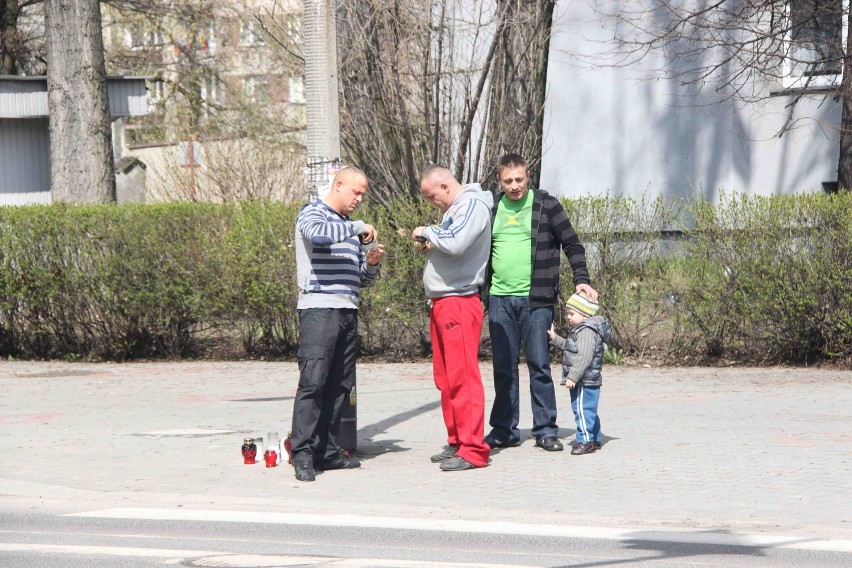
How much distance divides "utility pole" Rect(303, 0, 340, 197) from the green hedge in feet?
11.8

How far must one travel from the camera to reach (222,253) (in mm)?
12602

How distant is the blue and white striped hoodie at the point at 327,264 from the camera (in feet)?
23.8

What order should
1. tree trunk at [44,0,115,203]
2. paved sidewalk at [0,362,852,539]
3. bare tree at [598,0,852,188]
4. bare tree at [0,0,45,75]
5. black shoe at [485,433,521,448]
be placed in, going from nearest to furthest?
paved sidewalk at [0,362,852,539], black shoe at [485,433,521,448], bare tree at [598,0,852,188], tree trunk at [44,0,115,203], bare tree at [0,0,45,75]

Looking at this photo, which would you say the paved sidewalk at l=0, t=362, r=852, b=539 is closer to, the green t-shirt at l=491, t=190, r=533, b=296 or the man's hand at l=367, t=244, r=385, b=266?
the green t-shirt at l=491, t=190, r=533, b=296

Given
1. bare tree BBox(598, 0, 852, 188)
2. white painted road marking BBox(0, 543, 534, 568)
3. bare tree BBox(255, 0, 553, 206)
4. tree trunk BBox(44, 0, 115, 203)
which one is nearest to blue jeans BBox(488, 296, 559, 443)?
white painted road marking BBox(0, 543, 534, 568)

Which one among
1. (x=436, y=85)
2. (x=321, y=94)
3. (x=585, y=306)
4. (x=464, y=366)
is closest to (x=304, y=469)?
(x=464, y=366)

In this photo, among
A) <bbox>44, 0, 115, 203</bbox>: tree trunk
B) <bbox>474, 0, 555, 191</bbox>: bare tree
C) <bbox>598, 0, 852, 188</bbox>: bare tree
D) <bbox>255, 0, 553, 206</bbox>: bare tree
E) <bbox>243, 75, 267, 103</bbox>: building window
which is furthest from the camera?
<bbox>243, 75, 267, 103</bbox>: building window

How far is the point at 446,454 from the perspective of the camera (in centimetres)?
770

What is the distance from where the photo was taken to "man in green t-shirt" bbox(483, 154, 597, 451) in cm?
793

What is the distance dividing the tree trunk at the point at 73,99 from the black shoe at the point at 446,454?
8.94m

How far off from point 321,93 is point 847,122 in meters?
7.87

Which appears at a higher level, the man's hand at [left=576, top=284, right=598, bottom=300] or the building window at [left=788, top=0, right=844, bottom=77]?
the building window at [left=788, top=0, right=844, bottom=77]

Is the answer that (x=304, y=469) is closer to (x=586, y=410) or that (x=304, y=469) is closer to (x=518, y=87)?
(x=586, y=410)

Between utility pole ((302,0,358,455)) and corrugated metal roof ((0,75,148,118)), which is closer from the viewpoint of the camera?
utility pole ((302,0,358,455))
